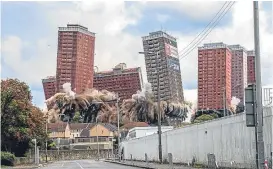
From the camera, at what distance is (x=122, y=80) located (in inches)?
5792

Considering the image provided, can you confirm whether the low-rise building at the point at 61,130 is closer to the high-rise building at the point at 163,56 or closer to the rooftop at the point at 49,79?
the rooftop at the point at 49,79

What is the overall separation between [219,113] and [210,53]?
35.0 metres

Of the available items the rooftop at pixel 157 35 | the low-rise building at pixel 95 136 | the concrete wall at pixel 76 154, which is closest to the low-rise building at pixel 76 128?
the low-rise building at pixel 95 136

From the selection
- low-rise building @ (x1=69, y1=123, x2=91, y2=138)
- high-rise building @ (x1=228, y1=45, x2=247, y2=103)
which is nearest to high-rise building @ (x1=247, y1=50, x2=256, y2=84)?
high-rise building @ (x1=228, y1=45, x2=247, y2=103)

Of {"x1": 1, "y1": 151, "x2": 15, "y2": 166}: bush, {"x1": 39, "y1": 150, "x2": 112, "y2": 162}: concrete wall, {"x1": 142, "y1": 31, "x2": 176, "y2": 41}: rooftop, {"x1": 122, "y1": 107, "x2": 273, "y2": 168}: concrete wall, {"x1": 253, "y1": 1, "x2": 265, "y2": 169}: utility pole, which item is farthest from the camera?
{"x1": 39, "y1": 150, "x2": 112, "y2": 162}: concrete wall

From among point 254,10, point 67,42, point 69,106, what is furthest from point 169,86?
point 69,106

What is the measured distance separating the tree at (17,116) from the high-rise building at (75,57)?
5965 cm

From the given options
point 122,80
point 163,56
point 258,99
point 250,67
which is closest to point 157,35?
point 163,56

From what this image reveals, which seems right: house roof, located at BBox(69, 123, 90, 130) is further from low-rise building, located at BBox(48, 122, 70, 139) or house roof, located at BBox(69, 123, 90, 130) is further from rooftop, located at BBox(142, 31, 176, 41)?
rooftop, located at BBox(142, 31, 176, 41)

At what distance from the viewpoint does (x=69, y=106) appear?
529 feet

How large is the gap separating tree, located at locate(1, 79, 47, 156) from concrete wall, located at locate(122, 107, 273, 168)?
776 inches

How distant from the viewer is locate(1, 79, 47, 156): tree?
6431cm

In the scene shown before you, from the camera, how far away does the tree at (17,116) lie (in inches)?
2532

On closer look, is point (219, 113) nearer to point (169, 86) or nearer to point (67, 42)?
point (169, 86)
